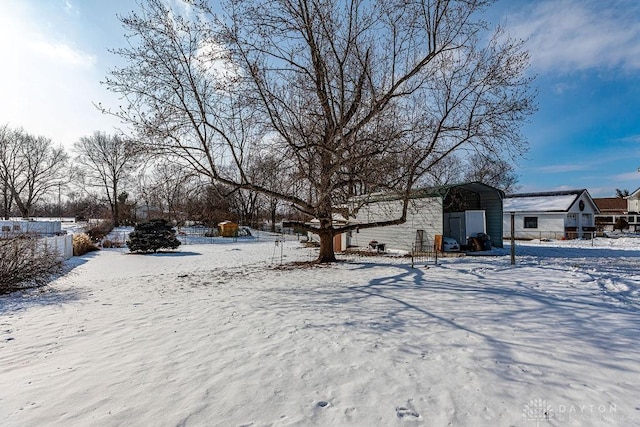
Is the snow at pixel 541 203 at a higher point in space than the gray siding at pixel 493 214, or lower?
higher

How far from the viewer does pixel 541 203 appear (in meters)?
30.1

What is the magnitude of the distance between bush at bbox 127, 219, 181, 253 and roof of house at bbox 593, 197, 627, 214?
54.4 m

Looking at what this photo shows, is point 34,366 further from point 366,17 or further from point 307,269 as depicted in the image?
point 366,17

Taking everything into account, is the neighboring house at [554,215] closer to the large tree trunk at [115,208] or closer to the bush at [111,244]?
the bush at [111,244]

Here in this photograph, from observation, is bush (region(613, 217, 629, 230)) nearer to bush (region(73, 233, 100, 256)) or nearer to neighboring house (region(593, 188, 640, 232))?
neighboring house (region(593, 188, 640, 232))

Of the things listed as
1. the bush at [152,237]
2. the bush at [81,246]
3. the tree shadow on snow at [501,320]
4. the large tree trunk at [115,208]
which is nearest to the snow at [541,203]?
the tree shadow on snow at [501,320]

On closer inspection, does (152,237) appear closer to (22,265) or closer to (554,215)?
(22,265)

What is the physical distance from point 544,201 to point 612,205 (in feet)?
91.0

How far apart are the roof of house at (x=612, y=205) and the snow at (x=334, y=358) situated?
169ft

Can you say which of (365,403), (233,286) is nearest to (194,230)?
(233,286)

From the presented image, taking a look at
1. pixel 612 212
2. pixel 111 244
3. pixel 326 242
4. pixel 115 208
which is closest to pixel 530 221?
pixel 326 242

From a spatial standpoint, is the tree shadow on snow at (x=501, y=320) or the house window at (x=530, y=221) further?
the house window at (x=530, y=221)

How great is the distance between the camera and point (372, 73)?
11.4 metres

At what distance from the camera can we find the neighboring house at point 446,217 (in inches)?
672
